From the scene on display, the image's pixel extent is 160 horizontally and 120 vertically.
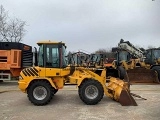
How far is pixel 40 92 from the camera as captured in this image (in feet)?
39.8

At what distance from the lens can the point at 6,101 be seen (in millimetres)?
12922

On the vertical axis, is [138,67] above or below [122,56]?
below

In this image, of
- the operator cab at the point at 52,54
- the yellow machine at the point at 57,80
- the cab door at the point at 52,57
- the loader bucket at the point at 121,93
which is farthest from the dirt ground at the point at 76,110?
the operator cab at the point at 52,54

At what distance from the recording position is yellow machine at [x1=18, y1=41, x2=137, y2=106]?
12008 mm

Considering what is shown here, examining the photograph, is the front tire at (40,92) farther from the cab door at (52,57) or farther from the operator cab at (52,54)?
the operator cab at (52,54)

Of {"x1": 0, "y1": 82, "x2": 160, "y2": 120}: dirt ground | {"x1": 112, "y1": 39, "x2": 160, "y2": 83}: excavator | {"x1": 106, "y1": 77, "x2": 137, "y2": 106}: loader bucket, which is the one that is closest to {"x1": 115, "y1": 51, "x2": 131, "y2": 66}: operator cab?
{"x1": 112, "y1": 39, "x2": 160, "y2": 83}: excavator

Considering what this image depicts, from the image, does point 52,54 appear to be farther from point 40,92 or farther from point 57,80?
point 40,92

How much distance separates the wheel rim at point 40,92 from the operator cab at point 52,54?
98cm

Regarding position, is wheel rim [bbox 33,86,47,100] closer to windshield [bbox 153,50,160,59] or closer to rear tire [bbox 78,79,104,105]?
rear tire [bbox 78,79,104,105]

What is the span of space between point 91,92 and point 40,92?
210 centimetres

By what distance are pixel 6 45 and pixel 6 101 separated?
28.3 ft

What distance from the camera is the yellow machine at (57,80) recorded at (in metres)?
12.0

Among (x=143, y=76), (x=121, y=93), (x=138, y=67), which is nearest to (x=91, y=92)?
(x=121, y=93)

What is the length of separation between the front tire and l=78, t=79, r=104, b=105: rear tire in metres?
1.31
